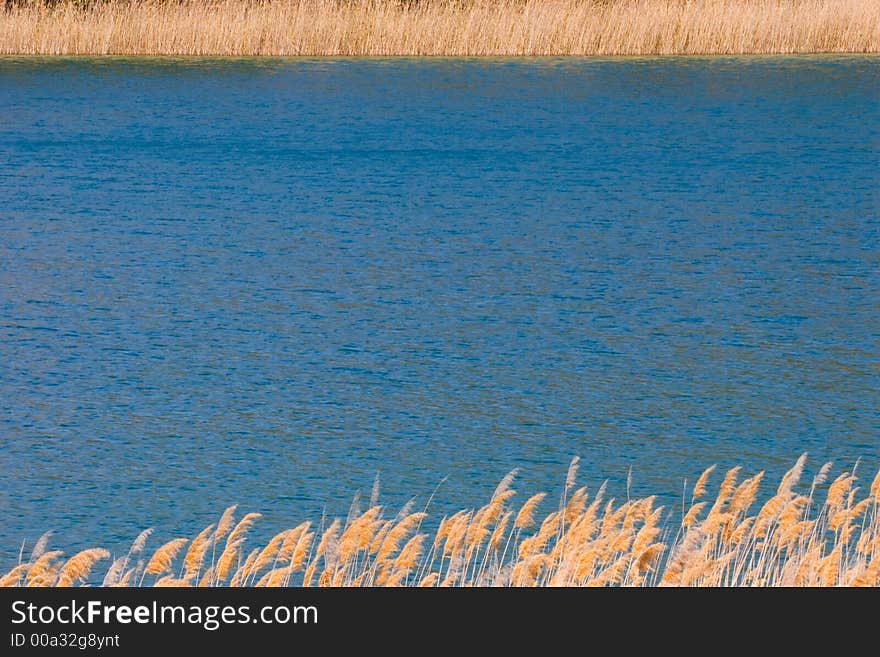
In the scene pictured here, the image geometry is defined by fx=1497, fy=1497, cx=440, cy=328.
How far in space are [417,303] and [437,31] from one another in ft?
39.4

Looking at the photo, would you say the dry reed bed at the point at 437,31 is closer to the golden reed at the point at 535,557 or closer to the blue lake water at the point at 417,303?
the blue lake water at the point at 417,303

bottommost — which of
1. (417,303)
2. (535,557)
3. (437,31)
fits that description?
(417,303)

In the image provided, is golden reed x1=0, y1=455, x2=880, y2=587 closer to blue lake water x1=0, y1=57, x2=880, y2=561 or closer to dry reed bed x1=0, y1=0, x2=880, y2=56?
blue lake water x1=0, y1=57, x2=880, y2=561

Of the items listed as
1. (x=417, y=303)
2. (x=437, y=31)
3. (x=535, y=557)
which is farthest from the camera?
(x=437, y=31)

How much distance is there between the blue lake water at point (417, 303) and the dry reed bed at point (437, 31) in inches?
172

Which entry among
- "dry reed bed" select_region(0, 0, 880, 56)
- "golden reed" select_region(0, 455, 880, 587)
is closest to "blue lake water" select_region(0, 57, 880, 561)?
"golden reed" select_region(0, 455, 880, 587)

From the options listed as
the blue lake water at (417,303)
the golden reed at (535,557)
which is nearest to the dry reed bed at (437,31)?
the blue lake water at (417,303)

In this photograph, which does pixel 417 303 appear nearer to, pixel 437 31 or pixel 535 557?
pixel 535 557

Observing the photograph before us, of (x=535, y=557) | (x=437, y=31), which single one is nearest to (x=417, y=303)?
(x=535, y=557)

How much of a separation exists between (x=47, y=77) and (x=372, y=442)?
13.0 metres

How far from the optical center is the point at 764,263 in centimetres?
899

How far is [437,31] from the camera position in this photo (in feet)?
63.9
